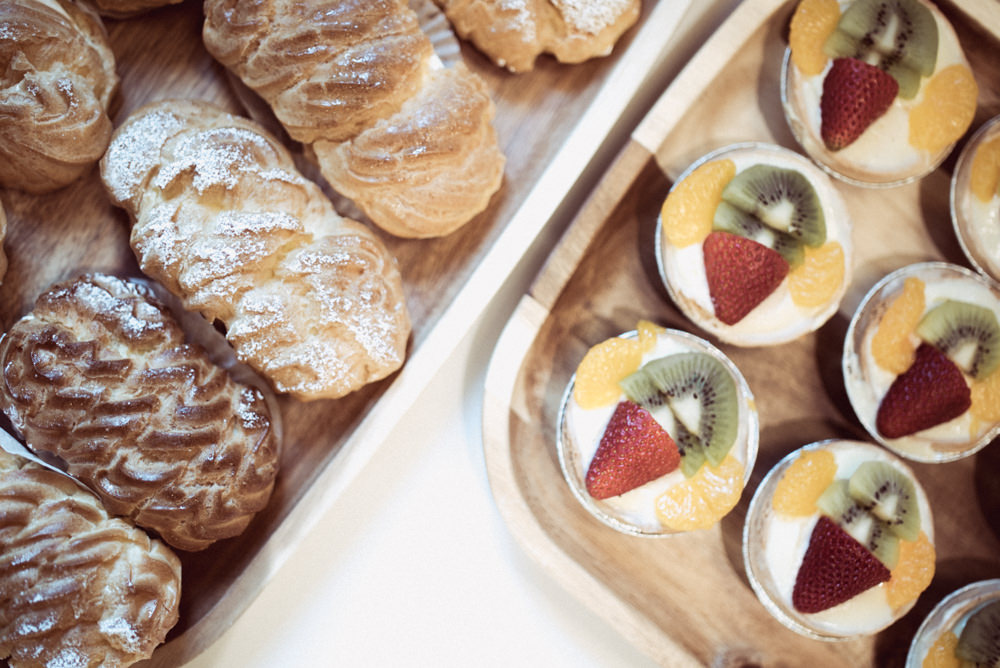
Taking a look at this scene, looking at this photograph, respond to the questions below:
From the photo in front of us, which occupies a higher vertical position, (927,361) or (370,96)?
(927,361)

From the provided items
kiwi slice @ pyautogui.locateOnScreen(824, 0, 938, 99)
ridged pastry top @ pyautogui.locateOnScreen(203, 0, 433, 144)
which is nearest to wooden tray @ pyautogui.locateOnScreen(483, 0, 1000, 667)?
kiwi slice @ pyautogui.locateOnScreen(824, 0, 938, 99)

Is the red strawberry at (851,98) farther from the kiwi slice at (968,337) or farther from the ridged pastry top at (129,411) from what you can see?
the ridged pastry top at (129,411)

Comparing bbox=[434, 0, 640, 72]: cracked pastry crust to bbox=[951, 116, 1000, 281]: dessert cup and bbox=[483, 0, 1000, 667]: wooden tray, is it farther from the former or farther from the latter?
bbox=[951, 116, 1000, 281]: dessert cup

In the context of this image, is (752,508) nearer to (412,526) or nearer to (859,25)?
(412,526)

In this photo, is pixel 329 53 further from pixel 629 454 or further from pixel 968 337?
pixel 968 337

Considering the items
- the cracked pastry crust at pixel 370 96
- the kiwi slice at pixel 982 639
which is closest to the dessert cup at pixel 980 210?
the kiwi slice at pixel 982 639

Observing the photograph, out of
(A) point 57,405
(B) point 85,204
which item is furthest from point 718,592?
(B) point 85,204

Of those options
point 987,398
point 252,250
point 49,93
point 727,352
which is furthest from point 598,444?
point 49,93
